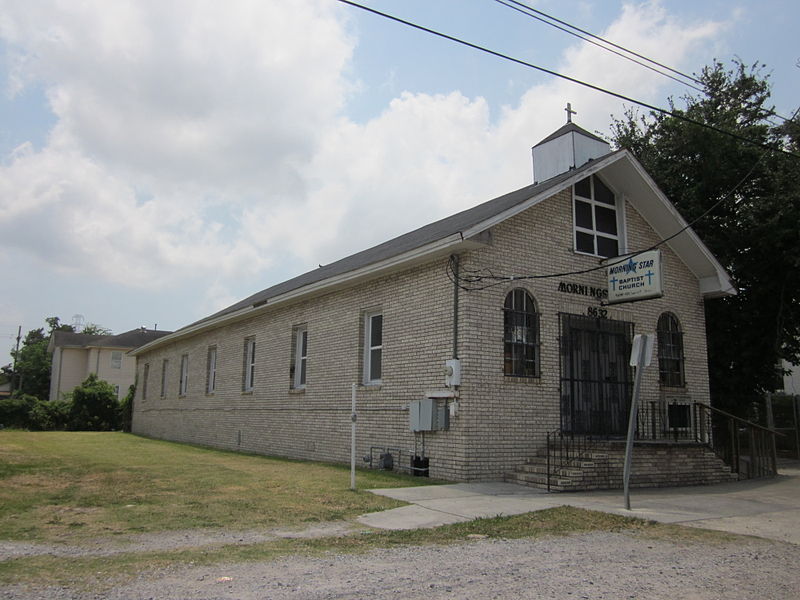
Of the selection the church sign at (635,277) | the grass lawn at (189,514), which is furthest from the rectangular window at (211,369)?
the church sign at (635,277)

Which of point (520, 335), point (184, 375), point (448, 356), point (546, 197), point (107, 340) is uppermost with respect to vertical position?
point (107, 340)

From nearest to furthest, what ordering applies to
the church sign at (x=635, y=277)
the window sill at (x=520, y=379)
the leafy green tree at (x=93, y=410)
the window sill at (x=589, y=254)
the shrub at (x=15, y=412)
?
the window sill at (x=520, y=379) → the church sign at (x=635, y=277) → the window sill at (x=589, y=254) → the leafy green tree at (x=93, y=410) → the shrub at (x=15, y=412)

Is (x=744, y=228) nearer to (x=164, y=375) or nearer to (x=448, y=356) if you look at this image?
(x=448, y=356)

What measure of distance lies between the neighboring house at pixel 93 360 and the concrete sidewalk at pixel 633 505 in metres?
50.3

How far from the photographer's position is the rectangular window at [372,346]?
1485cm

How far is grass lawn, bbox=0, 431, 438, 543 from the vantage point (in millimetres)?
7758

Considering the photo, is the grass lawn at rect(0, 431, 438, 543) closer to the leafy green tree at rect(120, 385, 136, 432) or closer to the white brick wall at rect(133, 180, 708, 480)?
the white brick wall at rect(133, 180, 708, 480)

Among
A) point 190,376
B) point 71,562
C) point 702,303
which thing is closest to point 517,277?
point 702,303

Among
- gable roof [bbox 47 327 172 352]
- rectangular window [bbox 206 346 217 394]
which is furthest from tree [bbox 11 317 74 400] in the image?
rectangular window [bbox 206 346 217 394]

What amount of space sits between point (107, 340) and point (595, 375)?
5208 cm

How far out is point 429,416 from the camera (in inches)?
485

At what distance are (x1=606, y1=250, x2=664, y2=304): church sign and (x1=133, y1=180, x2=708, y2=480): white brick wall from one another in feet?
1.46

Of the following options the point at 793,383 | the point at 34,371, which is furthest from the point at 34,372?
the point at 793,383

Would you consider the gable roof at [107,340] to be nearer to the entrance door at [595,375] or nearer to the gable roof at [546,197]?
the gable roof at [546,197]
